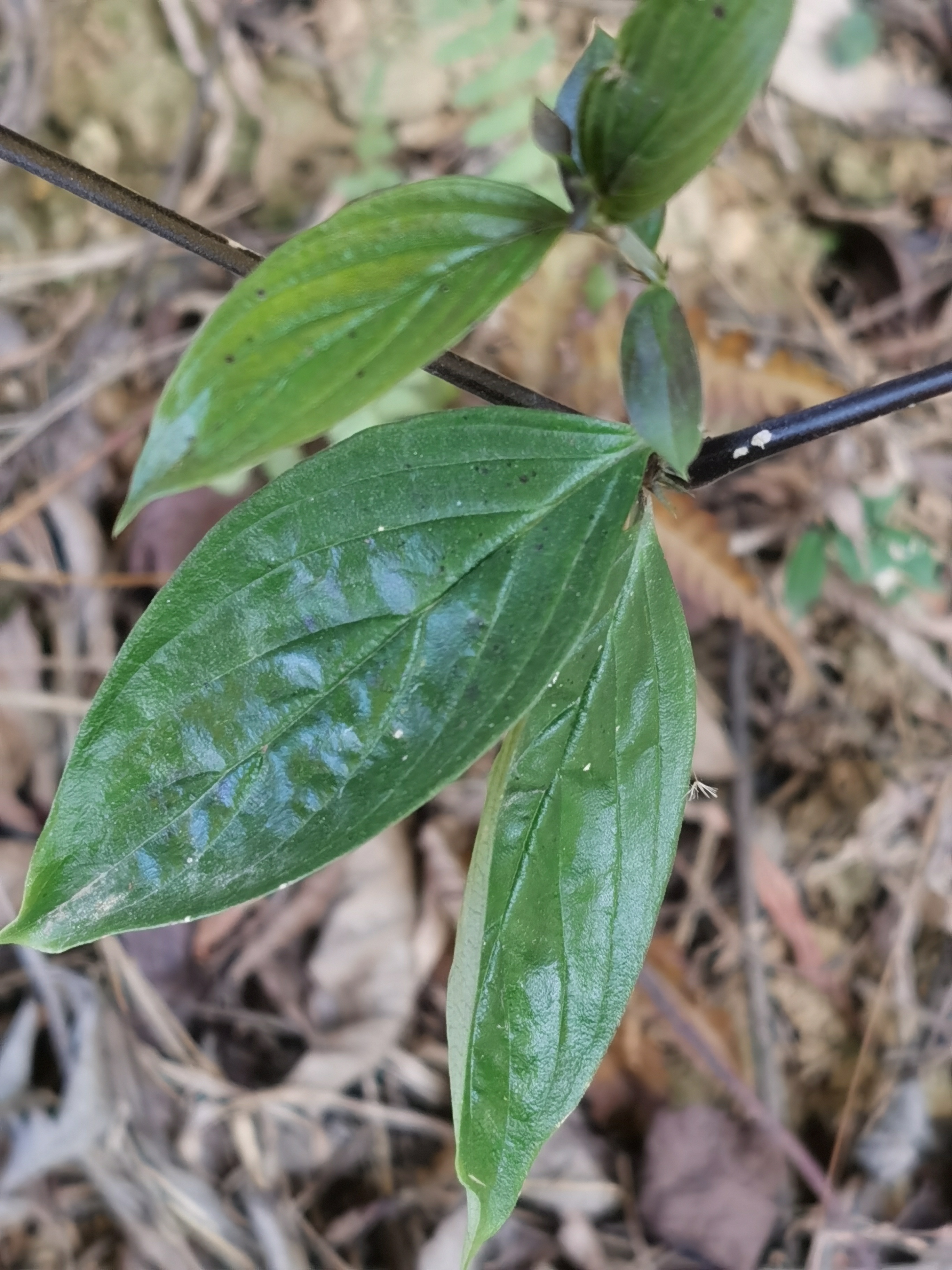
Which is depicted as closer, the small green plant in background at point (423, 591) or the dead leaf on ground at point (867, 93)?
the small green plant in background at point (423, 591)

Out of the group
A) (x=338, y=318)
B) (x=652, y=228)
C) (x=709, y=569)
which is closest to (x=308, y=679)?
(x=338, y=318)

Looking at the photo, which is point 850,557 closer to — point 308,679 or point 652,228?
point 652,228

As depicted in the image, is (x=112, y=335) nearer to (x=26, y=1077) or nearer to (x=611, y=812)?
(x=26, y=1077)

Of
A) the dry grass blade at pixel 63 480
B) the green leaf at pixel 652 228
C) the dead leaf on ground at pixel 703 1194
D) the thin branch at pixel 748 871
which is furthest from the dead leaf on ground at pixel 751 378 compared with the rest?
the dead leaf on ground at pixel 703 1194

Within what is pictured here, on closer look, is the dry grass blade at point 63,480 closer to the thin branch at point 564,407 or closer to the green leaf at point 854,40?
the thin branch at point 564,407

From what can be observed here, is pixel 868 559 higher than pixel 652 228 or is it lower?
lower

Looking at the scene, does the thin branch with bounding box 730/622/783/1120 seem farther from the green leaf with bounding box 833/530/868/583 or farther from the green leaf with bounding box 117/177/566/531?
the green leaf with bounding box 117/177/566/531
